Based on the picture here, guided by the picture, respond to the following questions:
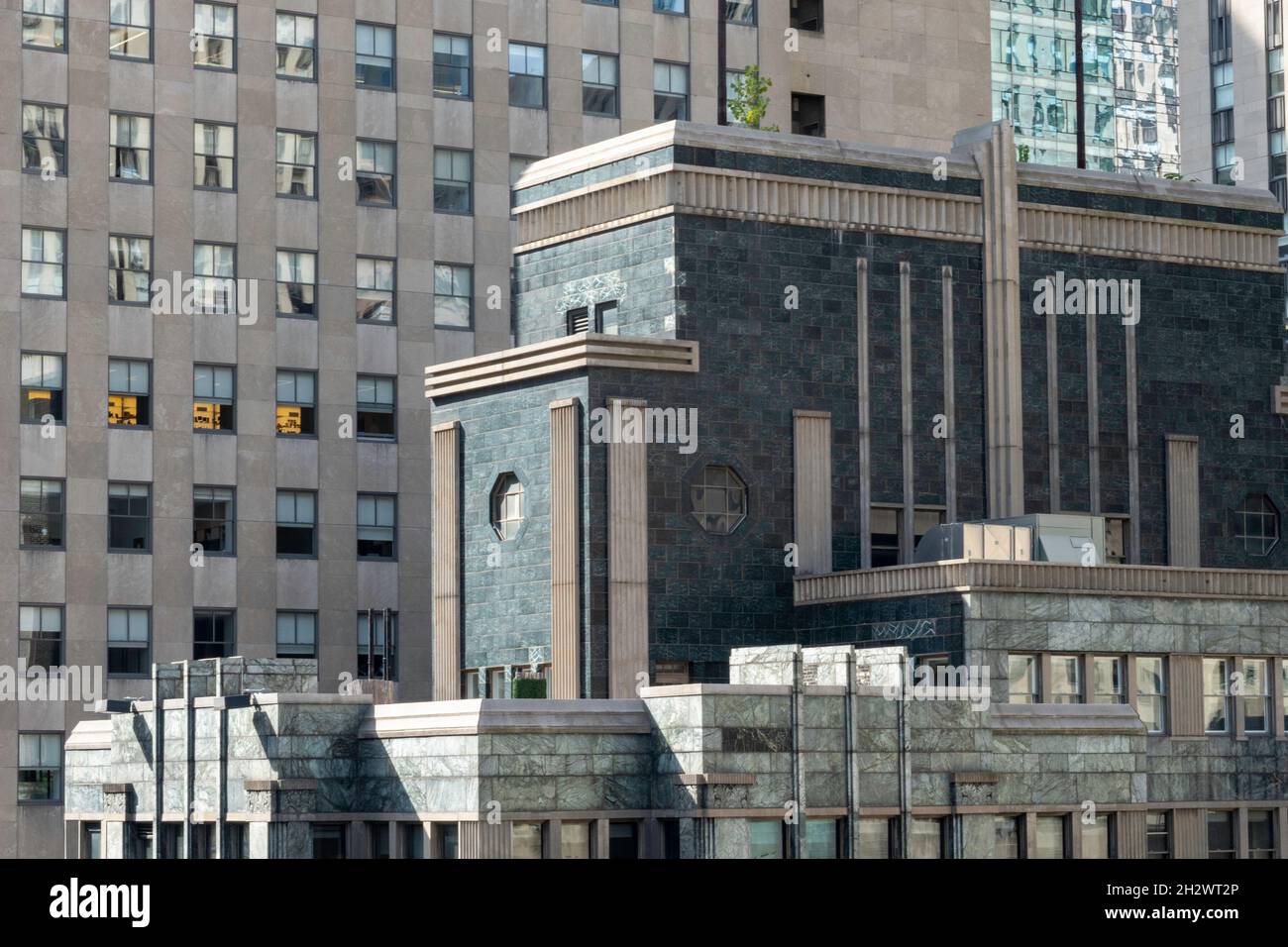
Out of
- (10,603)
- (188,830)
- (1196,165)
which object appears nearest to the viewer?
(188,830)

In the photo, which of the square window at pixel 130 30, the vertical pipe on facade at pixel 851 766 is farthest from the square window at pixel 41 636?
the vertical pipe on facade at pixel 851 766

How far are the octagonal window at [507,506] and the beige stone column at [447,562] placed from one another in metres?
1.58

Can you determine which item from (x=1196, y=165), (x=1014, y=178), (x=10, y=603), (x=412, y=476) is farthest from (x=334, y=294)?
(x=1196, y=165)

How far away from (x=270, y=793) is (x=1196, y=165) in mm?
110380

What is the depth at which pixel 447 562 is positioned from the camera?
6419 centimetres

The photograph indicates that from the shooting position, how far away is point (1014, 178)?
66.6 metres

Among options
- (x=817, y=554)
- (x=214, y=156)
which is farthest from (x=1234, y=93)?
(x=817, y=554)

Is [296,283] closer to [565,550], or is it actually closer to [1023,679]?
[565,550]

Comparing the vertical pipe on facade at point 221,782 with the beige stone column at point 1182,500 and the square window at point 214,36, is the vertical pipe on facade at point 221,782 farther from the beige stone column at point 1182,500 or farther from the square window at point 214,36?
the square window at point 214,36

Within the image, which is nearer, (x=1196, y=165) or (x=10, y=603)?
(x=10, y=603)

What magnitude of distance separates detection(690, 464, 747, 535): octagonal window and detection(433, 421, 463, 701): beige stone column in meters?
7.22

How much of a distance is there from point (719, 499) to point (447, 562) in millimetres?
8200

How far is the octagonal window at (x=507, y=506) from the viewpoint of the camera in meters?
62.0
